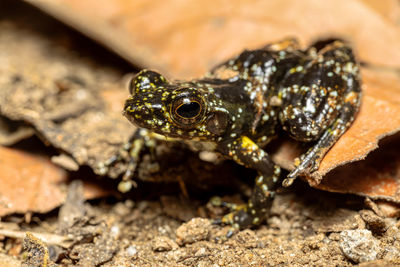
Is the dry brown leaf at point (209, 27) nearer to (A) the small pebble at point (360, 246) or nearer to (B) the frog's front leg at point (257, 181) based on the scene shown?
(B) the frog's front leg at point (257, 181)

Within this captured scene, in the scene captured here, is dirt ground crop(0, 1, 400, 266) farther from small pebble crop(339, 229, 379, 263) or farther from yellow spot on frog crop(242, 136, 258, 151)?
yellow spot on frog crop(242, 136, 258, 151)

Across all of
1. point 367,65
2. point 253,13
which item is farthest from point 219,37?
point 367,65

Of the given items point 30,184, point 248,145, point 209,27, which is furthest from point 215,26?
point 30,184

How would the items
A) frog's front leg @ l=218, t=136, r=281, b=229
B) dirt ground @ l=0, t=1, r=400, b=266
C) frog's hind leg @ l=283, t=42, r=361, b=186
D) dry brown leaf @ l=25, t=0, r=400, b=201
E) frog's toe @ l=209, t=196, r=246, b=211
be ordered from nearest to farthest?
1. dirt ground @ l=0, t=1, r=400, b=266
2. frog's hind leg @ l=283, t=42, r=361, b=186
3. frog's front leg @ l=218, t=136, r=281, b=229
4. frog's toe @ l=209, t=196, r=246, b=211
5. dry brown leaf @ l=25, t=0, r=400, b=201

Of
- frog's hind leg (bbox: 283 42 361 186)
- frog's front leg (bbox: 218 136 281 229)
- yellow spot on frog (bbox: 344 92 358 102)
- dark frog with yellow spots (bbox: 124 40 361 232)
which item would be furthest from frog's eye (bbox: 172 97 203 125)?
yellow spot on frog (bbox: 344 92 358 102)

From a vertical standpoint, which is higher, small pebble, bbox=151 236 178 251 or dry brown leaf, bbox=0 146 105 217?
dry brown leaf, bbox=0 146 105 217

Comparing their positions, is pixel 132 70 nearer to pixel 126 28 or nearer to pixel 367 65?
pixel 126 28
